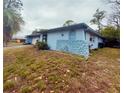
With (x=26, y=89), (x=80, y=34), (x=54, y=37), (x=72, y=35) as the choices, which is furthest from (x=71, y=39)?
(x=26, y=89)

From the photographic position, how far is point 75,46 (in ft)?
22.9

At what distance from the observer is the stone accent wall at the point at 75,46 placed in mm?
6559

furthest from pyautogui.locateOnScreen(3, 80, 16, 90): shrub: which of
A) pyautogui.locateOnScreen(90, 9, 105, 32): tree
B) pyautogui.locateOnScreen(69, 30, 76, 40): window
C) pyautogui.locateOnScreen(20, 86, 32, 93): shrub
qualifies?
pyautogui.locateOnScreen(90, 9, 105, 32): tree

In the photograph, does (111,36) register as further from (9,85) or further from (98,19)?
(9,85)

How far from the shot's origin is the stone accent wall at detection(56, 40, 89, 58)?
258 inches

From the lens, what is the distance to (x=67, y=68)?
415 cm

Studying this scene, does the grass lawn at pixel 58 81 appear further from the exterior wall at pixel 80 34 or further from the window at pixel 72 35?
the window at pixel 72 35

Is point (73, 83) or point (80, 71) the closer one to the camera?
point (73, 83)

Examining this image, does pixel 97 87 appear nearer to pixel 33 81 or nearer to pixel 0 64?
pixel 33 81

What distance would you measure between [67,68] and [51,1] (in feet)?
6.09

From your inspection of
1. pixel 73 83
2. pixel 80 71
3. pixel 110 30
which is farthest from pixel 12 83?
pixel 110 30

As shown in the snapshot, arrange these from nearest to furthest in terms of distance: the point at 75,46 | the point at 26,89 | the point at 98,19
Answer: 1. the point at 26,89
2. the point at 75,46
3. the point at 98,19

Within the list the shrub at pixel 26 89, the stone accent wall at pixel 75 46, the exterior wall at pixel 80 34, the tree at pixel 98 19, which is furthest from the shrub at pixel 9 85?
the tree at pixel 98 19

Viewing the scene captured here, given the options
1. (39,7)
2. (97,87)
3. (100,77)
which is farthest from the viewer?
(39,7)
